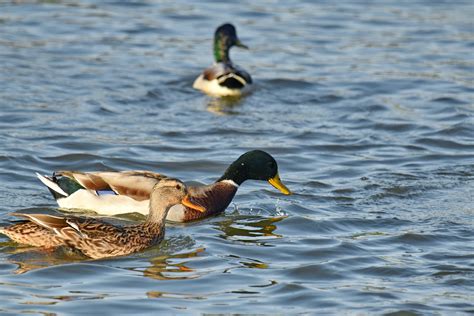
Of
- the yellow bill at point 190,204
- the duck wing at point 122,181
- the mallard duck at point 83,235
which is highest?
the duck wing at point 122,181

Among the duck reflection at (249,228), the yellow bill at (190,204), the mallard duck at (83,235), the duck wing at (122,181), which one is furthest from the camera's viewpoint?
the duck wing at (122,181)

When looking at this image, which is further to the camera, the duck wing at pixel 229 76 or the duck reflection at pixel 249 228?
the duck wing at pixel 229 76

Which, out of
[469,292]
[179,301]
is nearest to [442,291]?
[469,292]

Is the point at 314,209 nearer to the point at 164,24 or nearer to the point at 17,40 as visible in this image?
the point at 17,40

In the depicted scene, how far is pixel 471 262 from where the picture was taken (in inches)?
397

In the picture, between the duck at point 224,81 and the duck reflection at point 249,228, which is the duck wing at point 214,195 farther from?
the duck at point 224,81

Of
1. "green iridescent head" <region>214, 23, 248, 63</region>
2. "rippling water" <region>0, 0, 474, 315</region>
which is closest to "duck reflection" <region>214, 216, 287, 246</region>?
"rippling water" <region>0, 0, 474, 315</region>

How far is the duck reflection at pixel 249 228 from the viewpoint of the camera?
36.2 feet

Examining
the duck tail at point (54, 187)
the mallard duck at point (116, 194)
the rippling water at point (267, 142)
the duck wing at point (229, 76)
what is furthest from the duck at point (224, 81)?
the duck tail at point (54, 187)

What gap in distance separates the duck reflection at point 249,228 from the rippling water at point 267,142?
29 mm

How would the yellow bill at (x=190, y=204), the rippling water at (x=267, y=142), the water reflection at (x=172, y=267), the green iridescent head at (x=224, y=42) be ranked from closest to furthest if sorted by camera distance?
the rippling water at (x=267, y=142)
the water reflection at (x=172, y=267)
the yellow bill at (x=190, y=204)
the green iridescent head at (x=224, y=42)

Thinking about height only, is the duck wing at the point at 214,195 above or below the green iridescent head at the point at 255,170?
below

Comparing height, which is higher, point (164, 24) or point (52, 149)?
point (164, 24)

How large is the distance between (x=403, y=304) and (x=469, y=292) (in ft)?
2.16
